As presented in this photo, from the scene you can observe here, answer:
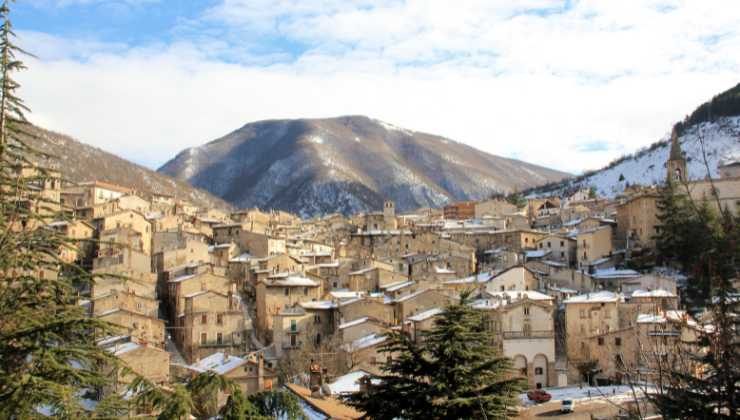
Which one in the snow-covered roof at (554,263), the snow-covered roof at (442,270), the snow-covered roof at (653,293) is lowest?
the snow-covered roof at (653,293)

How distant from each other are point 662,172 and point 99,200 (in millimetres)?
91880

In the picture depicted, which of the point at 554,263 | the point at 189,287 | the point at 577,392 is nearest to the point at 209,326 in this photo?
the point at 189,287

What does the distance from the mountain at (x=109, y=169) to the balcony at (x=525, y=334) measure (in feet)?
337

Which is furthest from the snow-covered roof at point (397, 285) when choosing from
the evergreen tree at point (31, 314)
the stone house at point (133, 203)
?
the evergreen tree at point (31, 314)

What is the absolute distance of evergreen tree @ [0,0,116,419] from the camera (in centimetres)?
845

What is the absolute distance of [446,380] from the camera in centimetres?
1756

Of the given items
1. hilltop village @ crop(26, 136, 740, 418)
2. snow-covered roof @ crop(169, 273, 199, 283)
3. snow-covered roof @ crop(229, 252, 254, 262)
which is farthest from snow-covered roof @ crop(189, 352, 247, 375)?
snow-covered roof @ crop(229, 252, 254, 262)

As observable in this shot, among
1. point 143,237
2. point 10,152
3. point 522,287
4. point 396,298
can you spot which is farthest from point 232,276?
point 10,152

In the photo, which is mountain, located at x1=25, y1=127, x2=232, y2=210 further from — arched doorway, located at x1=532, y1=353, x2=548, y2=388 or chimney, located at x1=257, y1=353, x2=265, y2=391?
arched doorway, located at x1=532, y1=353, x2=548, y2=388

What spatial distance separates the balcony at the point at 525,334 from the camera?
49750 mm

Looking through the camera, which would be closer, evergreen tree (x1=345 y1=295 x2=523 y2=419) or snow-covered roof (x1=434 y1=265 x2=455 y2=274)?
evergreen tree (x1=345 y1=295 x2=523 y2=419)

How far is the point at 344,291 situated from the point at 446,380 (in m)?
46.8

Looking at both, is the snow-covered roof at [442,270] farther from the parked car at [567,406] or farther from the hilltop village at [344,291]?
→ the parked car at [567,406]

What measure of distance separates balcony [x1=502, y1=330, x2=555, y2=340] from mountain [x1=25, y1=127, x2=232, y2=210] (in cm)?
10266
